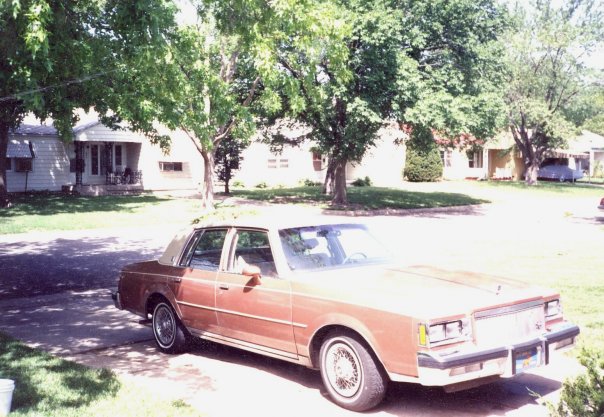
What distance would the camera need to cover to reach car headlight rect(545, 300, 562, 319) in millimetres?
5707

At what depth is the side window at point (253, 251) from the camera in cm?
643

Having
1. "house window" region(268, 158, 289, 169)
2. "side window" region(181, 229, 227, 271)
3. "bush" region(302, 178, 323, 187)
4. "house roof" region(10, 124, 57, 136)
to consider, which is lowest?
"side window" region(181, 229, 227, 271)

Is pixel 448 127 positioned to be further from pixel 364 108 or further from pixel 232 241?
pixel 232 241

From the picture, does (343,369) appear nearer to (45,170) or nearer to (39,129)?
(45,170)

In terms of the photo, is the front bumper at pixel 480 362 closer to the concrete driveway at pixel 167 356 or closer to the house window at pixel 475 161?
the concrete driveway at pixel 167 356

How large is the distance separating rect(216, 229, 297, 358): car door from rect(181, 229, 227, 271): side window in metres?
0.24

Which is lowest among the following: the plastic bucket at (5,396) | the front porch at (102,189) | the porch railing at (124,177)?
the plastic bucket at (5,396)

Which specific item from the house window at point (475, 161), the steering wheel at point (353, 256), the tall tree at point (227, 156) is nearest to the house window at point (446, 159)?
the house window at point (475, 161)

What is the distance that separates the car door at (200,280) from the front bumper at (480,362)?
2.58 meters

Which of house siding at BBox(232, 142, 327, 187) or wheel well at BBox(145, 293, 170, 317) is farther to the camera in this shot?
house siding at BBox(232, 142, 327, 187)

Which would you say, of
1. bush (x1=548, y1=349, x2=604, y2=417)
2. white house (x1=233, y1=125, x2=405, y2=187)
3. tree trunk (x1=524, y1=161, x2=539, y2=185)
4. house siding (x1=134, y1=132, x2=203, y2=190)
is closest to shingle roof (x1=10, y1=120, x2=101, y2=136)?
house siding (x1=134, y1=132, x2=203, y2=190)

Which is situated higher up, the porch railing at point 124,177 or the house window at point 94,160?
the house window at point 94,160

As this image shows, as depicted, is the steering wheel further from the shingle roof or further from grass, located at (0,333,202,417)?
the shingle roof

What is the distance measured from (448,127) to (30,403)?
21.6 metres
